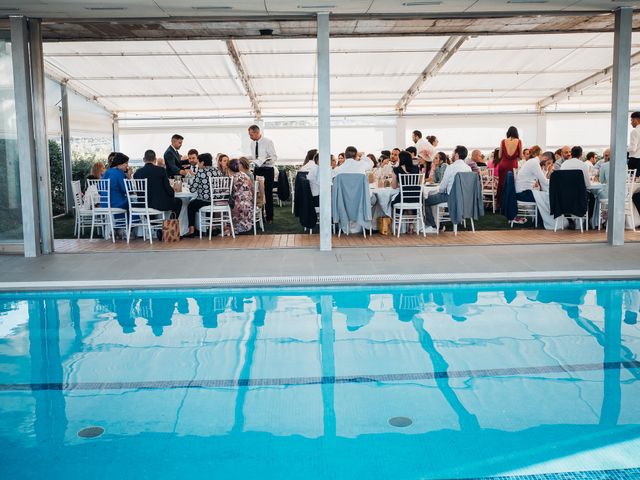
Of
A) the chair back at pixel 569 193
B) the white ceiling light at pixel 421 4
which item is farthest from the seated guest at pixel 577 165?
the white ceiling light at pixel 421 4

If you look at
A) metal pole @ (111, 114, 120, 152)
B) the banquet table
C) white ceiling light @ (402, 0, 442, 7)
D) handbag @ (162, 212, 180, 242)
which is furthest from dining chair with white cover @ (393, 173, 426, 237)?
metal pole @ (111, 114, 120, 152)

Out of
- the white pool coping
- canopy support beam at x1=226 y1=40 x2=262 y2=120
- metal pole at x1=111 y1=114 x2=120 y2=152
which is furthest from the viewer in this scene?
metal pole at x1=111 y1=114 x2=120 y2=152

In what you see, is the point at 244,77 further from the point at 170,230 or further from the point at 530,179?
the point at 530,179

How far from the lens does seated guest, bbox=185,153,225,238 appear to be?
26.1ft

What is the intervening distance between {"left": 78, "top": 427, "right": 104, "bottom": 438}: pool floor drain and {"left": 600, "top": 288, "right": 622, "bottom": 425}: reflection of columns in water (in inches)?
84.5

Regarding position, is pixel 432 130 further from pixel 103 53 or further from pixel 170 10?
pixel 170 10

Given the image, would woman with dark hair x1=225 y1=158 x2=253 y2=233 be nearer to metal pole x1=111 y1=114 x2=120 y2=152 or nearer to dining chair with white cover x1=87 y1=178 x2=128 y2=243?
dining chair with white cover x1=87 y1=178 x2=128 y2=243

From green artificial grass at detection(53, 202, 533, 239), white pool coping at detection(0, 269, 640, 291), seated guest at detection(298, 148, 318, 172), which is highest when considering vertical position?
seated guest at detection(298, 148, 318, 172)

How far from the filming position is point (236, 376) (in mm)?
3275

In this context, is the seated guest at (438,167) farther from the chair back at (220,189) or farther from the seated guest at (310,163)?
the chair back at (220,189)

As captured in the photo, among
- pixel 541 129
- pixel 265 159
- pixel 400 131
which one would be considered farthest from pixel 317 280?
pixel 541 129

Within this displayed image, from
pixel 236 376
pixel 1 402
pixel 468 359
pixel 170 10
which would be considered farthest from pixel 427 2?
pixel 1 402

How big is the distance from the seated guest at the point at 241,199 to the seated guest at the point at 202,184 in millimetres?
211

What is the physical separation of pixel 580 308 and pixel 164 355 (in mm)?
3065
